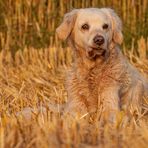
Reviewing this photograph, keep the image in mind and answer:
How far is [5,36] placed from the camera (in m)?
12.1

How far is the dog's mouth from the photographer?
720 centimetres

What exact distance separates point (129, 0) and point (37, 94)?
3933 millimetres

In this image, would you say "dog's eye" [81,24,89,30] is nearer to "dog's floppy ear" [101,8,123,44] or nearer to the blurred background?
"dog's floppy ear" [101,8,123,44]

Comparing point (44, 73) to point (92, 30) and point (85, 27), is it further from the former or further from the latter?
point (92, 30)

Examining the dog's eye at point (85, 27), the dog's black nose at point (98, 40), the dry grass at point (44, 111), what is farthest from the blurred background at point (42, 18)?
the dog's black nose at point (98, 40)

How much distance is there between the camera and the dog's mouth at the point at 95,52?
23.6 ft

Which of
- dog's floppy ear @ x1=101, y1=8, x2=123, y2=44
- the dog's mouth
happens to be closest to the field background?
the dog's mouth

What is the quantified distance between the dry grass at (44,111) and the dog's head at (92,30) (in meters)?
0.70

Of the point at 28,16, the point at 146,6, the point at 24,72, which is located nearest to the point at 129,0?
the point at 146,6

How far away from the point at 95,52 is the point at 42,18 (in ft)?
16.2

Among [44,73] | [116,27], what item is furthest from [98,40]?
[44,73]

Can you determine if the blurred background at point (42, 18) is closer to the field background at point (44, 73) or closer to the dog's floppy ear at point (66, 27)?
the field background at point (44, 73)

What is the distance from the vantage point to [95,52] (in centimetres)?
727

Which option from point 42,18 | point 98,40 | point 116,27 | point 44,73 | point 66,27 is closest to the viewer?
point 98,40
